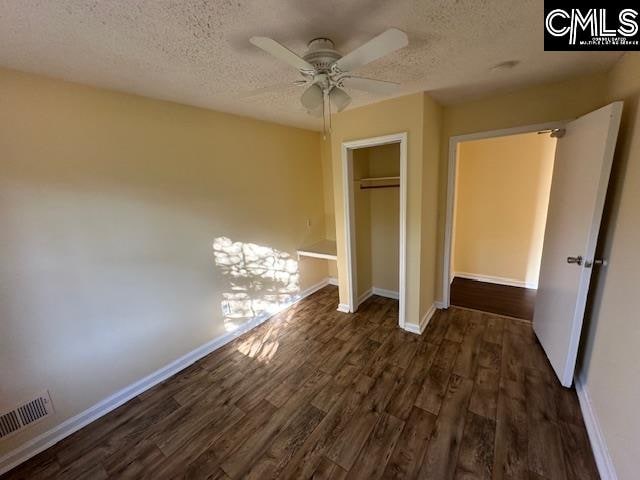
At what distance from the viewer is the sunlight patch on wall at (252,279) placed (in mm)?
2660

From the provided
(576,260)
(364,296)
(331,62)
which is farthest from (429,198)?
(331,62)

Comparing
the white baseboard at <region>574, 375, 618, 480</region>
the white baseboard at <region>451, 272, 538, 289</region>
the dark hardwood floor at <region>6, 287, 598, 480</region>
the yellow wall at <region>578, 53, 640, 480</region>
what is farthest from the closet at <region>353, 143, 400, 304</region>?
the white baseboard at <region>574, 375, 618, 480</region>

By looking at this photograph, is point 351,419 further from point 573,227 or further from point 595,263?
point 573,227

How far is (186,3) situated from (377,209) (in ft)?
9.19

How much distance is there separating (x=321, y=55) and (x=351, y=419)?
2.20 meters

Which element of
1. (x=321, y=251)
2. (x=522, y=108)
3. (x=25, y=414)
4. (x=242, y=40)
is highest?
(x=242, y=40)

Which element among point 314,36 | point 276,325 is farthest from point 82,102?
point 276,325

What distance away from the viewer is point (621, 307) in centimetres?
142

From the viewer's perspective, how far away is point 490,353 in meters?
2.33

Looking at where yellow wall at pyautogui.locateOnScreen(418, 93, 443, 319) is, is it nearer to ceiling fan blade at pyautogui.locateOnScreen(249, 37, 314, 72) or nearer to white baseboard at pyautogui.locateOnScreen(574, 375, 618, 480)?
white baseboard at pyautogui.locateOnScreen(574, 375, 618, 480)

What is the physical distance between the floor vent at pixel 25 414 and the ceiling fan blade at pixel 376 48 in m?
2.65

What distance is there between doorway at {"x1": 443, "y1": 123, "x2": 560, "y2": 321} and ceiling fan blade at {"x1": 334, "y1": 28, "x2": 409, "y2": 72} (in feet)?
7.33

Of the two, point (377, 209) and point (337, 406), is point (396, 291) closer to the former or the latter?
point (377, 209)

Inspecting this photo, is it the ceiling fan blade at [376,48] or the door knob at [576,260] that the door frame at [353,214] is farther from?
the ceiling fan blade at [376,48]
